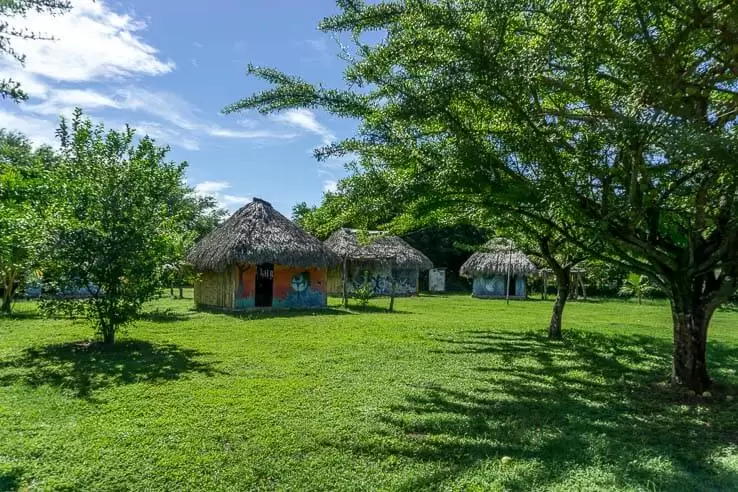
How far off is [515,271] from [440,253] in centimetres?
848

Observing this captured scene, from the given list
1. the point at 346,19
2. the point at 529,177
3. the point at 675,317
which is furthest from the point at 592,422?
the point at 346,19

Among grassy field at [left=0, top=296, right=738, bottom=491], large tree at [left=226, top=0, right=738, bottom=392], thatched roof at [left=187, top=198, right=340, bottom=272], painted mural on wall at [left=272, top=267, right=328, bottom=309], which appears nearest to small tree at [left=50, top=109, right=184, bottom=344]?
grassy field at [left=0, top=296, right=738, bottom=491]

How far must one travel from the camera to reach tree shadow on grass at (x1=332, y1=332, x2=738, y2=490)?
341cm

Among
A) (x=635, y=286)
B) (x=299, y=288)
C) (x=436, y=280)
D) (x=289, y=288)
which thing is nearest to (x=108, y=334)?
(x=289, y=288)

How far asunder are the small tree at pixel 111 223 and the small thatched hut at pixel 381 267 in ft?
49.7

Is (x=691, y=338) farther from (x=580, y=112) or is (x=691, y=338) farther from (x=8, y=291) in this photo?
(x=8, y=291)

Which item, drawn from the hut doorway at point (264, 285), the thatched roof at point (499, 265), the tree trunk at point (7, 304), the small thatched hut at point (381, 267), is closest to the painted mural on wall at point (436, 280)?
the thatched roof at point (499, 265)

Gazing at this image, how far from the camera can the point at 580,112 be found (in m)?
4.70

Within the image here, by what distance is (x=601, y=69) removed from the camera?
4.34 metres

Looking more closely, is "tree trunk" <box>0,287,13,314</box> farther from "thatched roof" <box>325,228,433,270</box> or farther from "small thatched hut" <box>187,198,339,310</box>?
"thatched roof" <box>325,228,433,270</box>

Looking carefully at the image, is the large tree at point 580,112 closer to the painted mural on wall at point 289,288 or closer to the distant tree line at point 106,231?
the distant tree line at point 106,231

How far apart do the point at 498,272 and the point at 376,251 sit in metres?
7.86

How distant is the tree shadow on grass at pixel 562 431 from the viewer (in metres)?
3.41

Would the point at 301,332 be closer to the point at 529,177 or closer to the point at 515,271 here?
the point at 529,177
